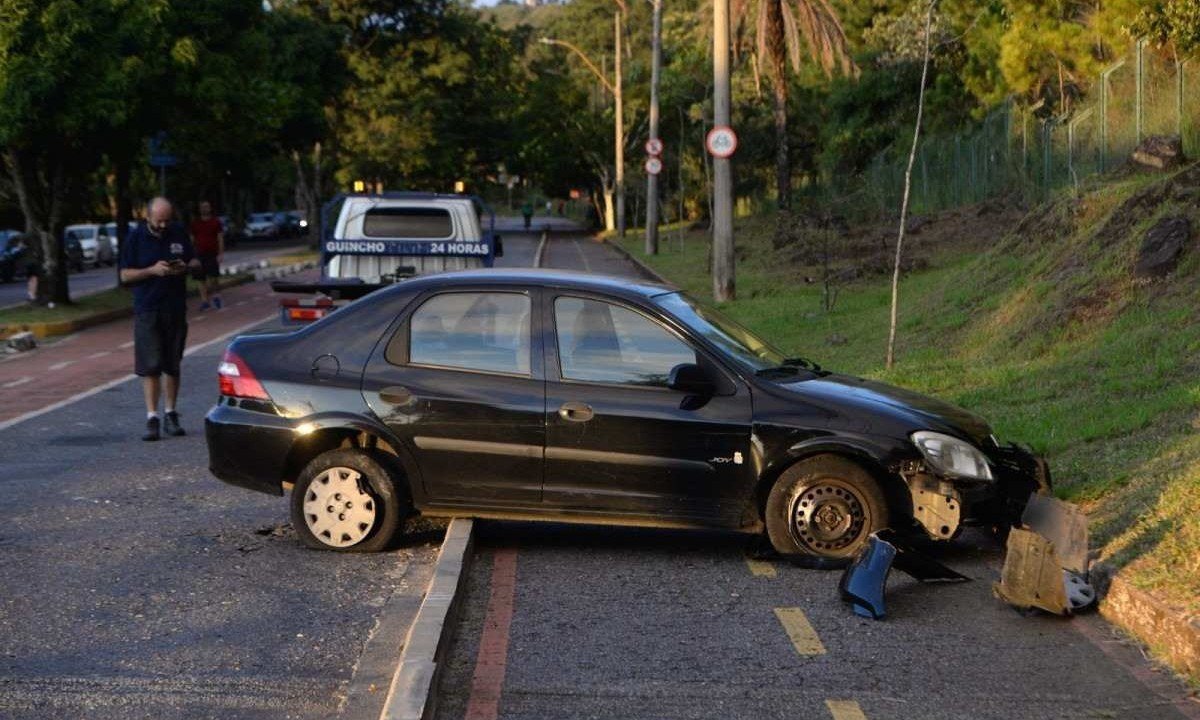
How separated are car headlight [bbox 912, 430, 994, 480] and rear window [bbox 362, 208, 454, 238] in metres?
11.1

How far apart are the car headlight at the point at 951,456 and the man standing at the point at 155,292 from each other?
6865mm

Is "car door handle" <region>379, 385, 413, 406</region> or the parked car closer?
"car door handle" <region>379, 385, 413, 406</region>

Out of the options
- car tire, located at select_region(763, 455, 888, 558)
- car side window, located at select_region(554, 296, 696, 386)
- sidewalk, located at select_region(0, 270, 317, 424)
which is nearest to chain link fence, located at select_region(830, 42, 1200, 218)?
sidewalk, located at select_region(0, 270, 317, 424)

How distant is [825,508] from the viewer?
8.49m

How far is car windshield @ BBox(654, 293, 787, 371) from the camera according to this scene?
348 inches

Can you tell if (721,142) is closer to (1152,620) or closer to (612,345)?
(612,345)

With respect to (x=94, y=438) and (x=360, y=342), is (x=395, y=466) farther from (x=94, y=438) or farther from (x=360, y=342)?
(x=94, y=438)

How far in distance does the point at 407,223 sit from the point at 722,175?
367 inches

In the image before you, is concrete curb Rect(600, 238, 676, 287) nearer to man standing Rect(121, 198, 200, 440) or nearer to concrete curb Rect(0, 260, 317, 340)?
concrete curb Rect(0, 260, 317, 340)

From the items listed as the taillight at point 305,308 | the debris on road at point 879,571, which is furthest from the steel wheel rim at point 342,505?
the taillight at point 305,308

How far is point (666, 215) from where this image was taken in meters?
73.3

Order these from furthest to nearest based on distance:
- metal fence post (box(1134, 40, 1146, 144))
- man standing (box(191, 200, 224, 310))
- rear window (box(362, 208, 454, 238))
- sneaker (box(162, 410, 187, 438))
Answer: man standing (box(191, 200, 224, 310)) → metal fence post (box(1134, 40, 1146, 144)) → rear window (box(362, 208, 454, 238)) → sneaker (box(162, 410, 187, 438))

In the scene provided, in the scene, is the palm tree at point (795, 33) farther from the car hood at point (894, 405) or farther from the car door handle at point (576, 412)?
the car door handle at point (576, 412)

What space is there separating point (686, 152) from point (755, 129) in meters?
8.43
